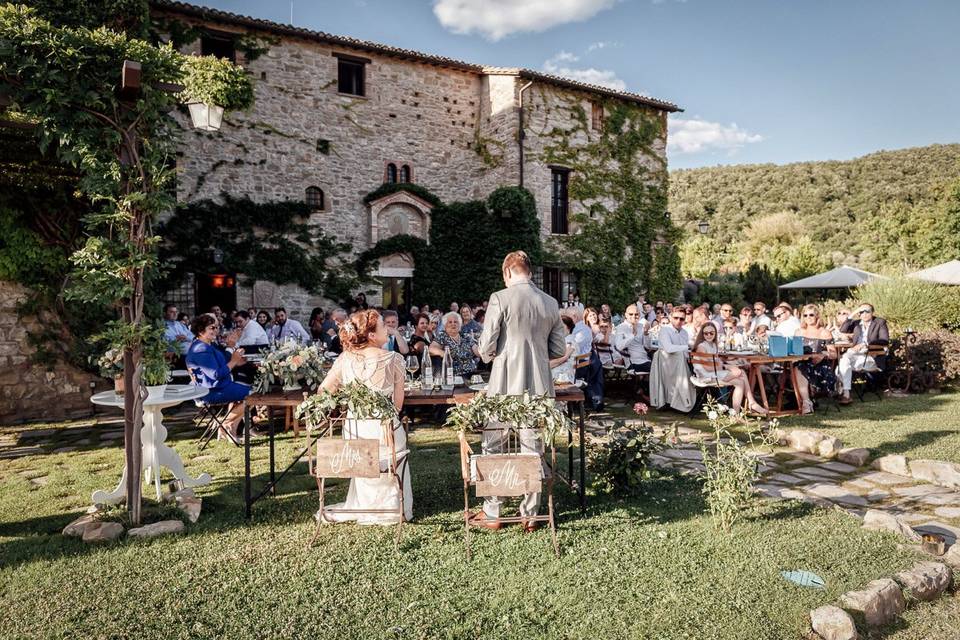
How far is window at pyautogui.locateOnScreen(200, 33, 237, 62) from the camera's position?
1322cm

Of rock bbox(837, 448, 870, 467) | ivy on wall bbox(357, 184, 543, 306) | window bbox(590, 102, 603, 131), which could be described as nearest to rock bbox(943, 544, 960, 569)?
rock bbox(837, 448, 870, 467)

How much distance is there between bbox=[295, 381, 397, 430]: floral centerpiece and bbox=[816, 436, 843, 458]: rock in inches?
185

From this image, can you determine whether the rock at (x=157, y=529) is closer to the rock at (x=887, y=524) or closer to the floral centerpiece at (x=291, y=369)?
the floral centerpiece at (x=291, y=369)

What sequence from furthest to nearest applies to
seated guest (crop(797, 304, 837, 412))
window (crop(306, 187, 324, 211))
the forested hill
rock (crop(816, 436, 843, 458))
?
the forested hill
window (crop(306, 187, 324, 211))
seated guest (crop(797, 304, 837, 412))
rock (crop(816, 436, 843, 458))

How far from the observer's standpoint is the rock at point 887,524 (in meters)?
3.76

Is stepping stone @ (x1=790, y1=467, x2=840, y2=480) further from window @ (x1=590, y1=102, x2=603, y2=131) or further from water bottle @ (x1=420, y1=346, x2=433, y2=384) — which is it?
window @ (x1=590, y1=102, x2=603, y2=131)

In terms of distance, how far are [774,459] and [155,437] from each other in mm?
5986

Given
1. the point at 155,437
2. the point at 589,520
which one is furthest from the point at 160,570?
the point at 589,520

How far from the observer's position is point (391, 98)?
15.4m

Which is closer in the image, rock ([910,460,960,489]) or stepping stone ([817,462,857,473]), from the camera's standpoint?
rock ([910,460,960,489])

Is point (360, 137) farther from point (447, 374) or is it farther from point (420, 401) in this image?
point (420, 401)

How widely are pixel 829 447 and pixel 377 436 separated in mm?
4741

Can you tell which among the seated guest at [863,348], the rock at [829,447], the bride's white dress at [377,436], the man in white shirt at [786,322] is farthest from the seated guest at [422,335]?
the seated guest at [863,348]

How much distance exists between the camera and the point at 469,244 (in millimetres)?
16141
